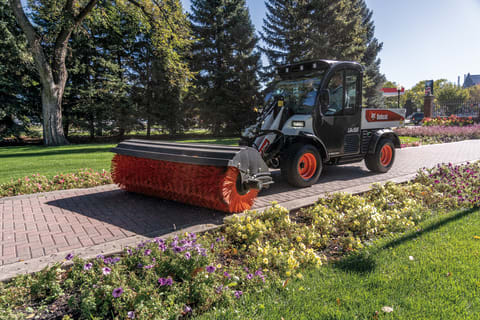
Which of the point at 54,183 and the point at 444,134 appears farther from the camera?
the point at 444,134

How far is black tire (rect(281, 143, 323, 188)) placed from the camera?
5867mm

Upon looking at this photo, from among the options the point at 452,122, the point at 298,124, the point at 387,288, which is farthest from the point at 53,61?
the point at 452,122

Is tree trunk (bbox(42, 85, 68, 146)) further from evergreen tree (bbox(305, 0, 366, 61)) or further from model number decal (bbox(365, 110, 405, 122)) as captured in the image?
evergreen tree (bbox(305, 0, 366, 61))

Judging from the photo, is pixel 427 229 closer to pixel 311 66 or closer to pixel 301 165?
pixel 301 165

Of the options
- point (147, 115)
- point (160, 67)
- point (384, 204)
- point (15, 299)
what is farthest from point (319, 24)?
point (15, 299)

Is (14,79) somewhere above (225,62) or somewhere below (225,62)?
below

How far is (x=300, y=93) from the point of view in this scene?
21.4ft

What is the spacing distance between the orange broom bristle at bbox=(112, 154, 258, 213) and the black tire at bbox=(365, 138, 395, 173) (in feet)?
14.1

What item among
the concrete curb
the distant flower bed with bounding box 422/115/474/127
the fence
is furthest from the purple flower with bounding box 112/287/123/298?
the fence

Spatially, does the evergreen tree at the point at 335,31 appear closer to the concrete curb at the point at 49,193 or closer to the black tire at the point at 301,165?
the black tire at the point at 301,165

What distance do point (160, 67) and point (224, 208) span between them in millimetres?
21973

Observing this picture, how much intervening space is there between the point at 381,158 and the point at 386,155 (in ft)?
0.52

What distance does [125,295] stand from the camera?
2.22 metres

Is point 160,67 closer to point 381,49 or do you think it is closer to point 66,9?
point 66,9
